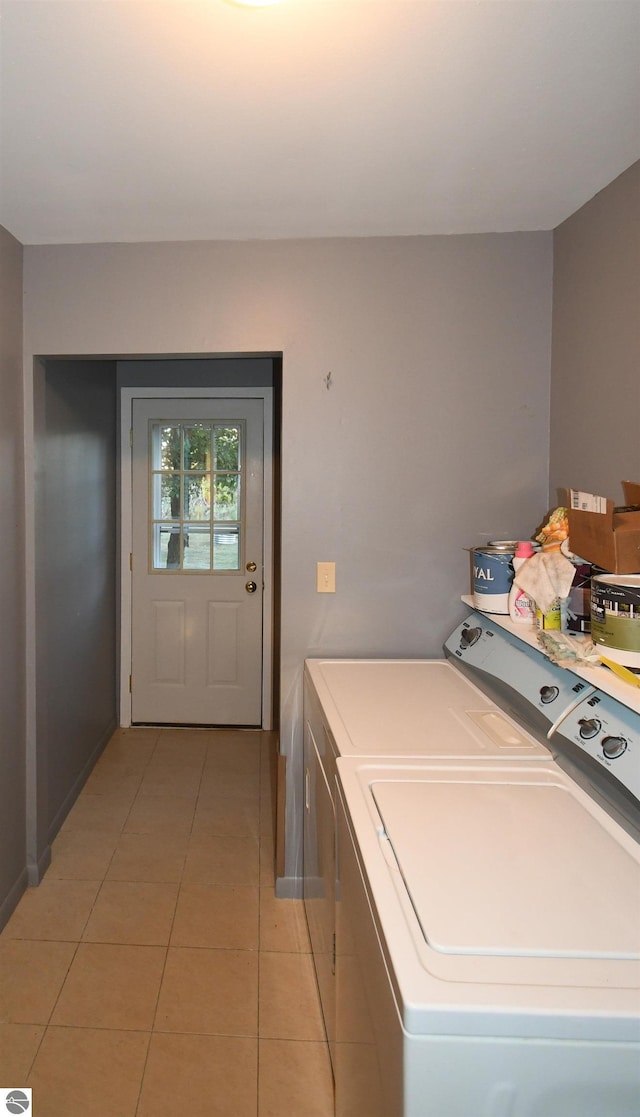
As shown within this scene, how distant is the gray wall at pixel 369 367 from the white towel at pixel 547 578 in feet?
1.76

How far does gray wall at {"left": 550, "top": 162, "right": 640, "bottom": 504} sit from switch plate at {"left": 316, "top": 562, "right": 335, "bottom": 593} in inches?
32.3

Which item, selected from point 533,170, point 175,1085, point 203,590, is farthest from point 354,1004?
point 203,590

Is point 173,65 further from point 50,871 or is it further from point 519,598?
point 50,871

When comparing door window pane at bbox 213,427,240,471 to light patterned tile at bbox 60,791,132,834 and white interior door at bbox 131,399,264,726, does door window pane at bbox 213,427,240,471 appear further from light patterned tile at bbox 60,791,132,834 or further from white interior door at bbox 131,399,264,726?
light patterned tile at bbox 60,791,132,834

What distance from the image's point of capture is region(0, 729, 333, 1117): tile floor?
5.16 ft

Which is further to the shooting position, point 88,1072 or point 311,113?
point 88,1072

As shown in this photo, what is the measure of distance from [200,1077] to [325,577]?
57.3 inches

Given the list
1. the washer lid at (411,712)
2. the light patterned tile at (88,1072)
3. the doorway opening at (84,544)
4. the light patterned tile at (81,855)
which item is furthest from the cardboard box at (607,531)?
the light patterned tile at (81,855)

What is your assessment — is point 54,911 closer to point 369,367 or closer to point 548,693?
point 548,693

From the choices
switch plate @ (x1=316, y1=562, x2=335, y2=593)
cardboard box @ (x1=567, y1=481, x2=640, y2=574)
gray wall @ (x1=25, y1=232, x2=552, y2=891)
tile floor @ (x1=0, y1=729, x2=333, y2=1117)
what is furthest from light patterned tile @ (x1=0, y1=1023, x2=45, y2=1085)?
cardboard box @ (x1=567, y1=481, x2=640, y2=574)

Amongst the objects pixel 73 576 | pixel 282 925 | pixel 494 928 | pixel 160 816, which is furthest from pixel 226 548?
pixel 494 928

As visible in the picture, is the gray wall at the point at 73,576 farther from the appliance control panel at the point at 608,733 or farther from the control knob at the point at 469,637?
the appliance control panel at the point at 608,733

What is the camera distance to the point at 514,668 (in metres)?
1.76

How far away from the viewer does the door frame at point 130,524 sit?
362 cm
